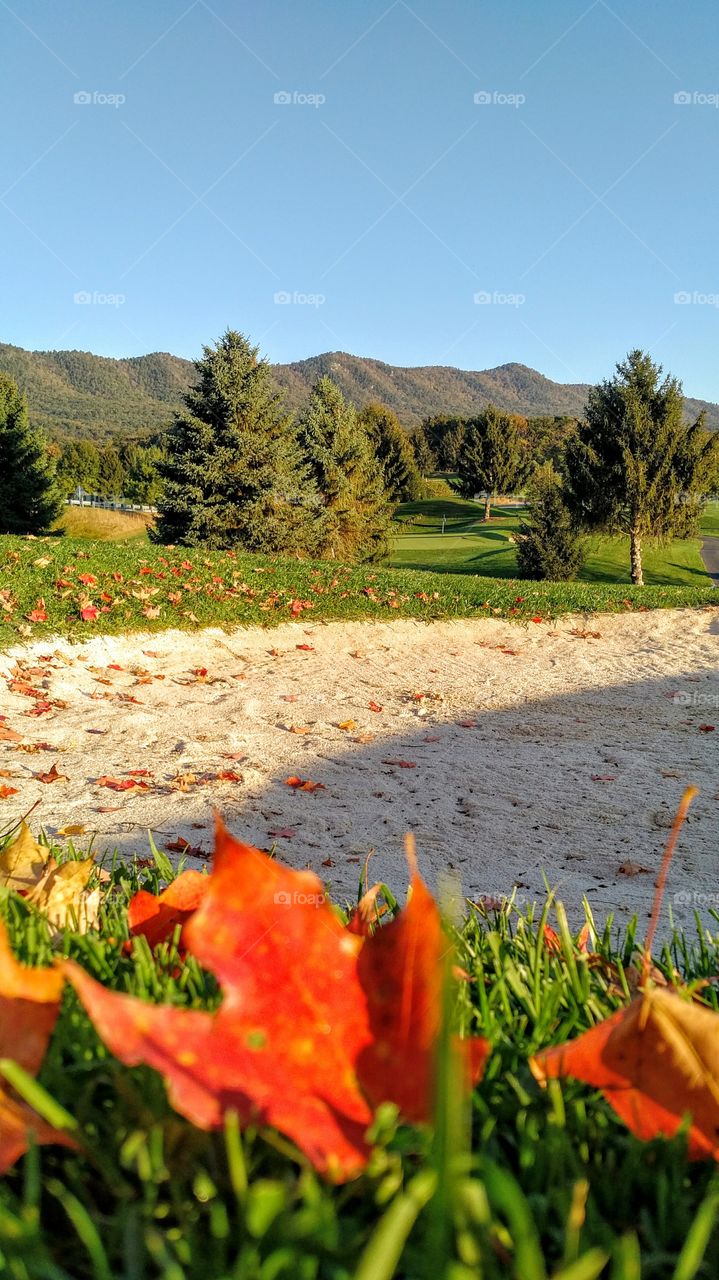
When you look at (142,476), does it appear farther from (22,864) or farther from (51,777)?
(22,864)

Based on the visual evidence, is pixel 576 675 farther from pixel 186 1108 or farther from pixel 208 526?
pixel 208 526

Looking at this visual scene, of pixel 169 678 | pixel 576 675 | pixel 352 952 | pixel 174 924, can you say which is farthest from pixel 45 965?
pixel 576 675

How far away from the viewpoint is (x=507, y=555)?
2977cm

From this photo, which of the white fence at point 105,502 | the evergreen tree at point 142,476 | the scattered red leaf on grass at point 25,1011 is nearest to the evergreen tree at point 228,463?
the scattered red leaf on grass at point 25,1011

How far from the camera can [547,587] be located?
487 inches

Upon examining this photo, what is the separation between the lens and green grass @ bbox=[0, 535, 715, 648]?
827cm

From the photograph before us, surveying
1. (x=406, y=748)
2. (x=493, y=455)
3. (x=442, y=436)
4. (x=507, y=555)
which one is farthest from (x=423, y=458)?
(x=406, y=748)

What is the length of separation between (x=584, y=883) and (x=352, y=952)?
361 cm

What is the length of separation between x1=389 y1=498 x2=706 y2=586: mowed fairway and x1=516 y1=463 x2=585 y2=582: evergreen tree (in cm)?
129

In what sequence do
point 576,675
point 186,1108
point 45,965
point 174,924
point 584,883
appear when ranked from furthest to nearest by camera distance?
point 576,675 < point 584,883 < point 174,924 < point 45,965 < point 186,1108

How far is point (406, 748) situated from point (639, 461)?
1700 centimetres

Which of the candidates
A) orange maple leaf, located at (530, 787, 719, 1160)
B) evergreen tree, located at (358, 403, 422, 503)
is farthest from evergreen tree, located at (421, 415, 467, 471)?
orange maple leaf, located at (530, 787, 719, 1160)

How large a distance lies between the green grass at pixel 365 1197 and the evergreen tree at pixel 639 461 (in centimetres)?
2102

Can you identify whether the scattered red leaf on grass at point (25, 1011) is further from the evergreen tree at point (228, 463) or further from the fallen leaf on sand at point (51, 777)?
the evergreen tree at point (228, 463)
